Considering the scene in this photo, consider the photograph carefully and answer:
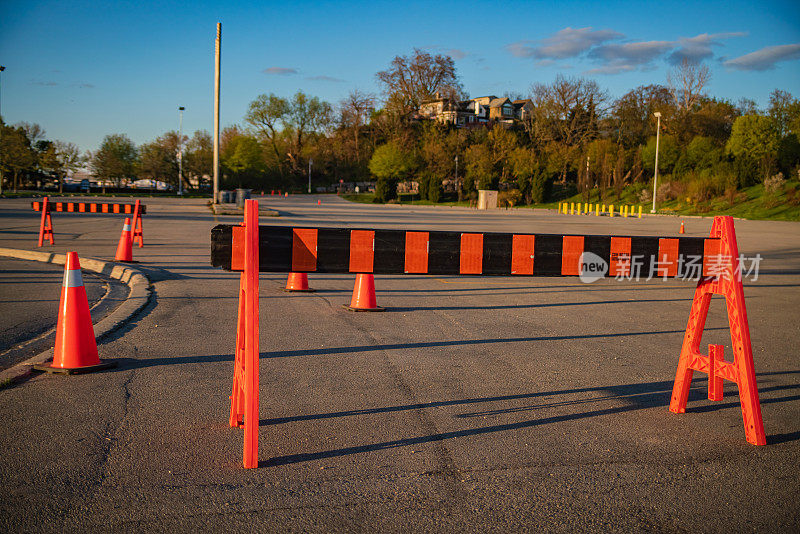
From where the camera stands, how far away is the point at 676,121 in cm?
6306

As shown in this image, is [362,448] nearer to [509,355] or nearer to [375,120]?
[509,355]

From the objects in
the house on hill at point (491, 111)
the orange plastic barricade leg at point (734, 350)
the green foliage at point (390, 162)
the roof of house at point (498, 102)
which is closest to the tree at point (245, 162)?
the green foliage at point (390, 162)

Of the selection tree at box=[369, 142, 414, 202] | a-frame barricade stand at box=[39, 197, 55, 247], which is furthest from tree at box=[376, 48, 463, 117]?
a-frame barricade stand at box=[39, 197, 55, 247]

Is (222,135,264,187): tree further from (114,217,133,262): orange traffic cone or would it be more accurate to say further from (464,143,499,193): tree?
(114,217,133,262): orange traffic cone

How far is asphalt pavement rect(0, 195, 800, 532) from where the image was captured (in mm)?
3061

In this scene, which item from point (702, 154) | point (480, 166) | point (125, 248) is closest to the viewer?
point (125, 248)

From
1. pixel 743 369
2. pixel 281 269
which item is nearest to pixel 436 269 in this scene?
pixel 281 269

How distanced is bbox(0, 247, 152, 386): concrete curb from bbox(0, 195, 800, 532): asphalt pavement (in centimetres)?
21

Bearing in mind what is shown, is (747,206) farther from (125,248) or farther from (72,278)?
(72,278)

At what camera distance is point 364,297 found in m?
8.44

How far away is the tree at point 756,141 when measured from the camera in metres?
48.0

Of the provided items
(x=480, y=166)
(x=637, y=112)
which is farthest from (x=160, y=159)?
(x=637, y=112)

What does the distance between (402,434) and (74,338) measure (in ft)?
9.99

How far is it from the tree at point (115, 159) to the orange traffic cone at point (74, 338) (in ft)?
274
